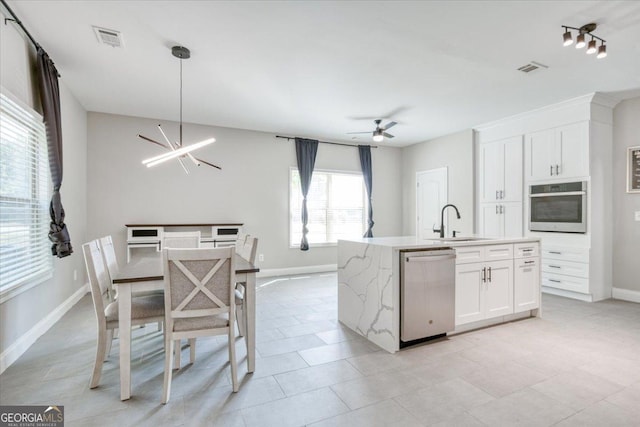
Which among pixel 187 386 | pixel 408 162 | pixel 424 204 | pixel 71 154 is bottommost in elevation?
pixel 187 386

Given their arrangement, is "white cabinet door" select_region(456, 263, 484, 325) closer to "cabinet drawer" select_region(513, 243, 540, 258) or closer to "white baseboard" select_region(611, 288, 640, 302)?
"cabinet drawer" select_region(513, 243, 540, 258)

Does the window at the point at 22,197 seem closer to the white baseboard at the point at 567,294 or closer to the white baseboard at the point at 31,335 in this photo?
the white baseboard at the point at 31,335

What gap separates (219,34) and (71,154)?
2.85 m

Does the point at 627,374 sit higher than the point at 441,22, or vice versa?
the point at 441,22

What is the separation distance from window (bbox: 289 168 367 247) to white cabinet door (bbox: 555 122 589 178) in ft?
12.0

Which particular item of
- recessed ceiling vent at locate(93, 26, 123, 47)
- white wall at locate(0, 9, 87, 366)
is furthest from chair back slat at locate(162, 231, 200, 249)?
recessed ceiling vent at locate(93, 26, 123, 47)

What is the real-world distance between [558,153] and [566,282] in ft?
6.18

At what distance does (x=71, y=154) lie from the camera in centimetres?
415

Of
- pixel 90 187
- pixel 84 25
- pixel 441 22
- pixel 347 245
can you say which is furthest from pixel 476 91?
pixel 90 187

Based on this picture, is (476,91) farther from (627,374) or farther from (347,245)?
(627,374)

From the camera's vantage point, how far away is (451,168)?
6.36m

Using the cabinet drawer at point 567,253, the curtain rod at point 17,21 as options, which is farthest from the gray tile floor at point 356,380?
the curtain rod at point 17,21

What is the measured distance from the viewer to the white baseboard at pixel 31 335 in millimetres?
2491

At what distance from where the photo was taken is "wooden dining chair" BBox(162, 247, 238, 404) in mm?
2035
